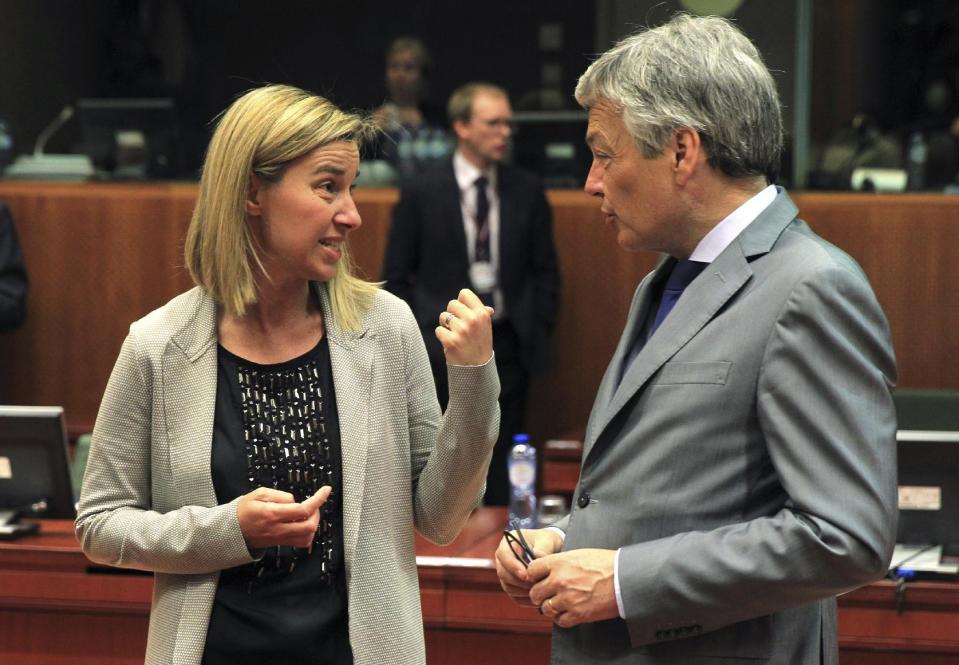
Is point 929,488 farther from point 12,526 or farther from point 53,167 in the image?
point 53,167

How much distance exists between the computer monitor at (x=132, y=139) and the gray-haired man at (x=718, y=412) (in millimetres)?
4475

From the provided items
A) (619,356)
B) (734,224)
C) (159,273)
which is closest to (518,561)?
(619,356)

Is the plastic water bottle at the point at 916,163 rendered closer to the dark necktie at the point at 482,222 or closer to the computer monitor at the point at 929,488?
the dark necktie at the point at 482,222

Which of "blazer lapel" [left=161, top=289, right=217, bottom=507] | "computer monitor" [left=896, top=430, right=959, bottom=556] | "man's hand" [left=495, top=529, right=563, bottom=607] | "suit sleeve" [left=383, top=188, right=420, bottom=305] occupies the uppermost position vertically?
"blazer lapel" [left=161, top=289, right=217, bottom=507]

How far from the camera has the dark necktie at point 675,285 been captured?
1.77 m

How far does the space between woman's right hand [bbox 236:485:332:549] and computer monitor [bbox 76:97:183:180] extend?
4.35 m

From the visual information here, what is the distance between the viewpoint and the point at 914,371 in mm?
5078

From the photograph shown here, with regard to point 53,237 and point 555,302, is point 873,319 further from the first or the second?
point 53,237

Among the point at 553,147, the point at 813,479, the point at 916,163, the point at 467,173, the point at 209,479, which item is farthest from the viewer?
the point at 553,147

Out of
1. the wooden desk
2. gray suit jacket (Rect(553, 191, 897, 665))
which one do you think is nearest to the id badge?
the wooden desk

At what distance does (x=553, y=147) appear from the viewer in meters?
5.90

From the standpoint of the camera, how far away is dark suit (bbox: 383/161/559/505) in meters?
5.15

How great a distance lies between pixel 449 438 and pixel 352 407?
6.0 inches

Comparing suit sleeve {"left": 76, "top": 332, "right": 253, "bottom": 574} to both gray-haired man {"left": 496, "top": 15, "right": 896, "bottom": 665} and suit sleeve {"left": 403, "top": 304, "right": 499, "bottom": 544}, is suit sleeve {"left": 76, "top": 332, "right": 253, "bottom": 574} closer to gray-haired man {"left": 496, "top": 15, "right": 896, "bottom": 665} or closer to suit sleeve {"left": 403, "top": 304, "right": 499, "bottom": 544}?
suit sleeve {"left": 403, "top": 304, "right": 499, "bottom": 544}
